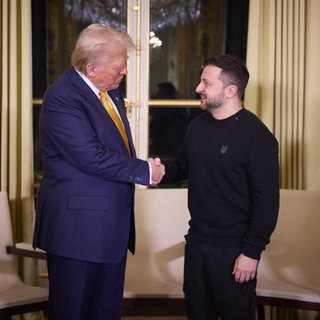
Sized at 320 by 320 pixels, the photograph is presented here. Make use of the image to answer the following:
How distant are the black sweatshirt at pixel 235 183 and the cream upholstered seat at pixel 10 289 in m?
0.93

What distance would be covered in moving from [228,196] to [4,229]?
4.76 feet

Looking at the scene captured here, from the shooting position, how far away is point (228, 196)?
7.04 feet

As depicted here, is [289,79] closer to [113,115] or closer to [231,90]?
[231,90]

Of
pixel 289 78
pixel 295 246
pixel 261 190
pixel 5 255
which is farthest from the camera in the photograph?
pixel 289 78

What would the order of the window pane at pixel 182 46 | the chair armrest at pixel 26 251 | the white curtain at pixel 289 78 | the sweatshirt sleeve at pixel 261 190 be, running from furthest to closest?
the window pane at pixel 182 46, the white curtain at pixel 289 78, the chair armrest at pixel 26 251, the sweatshirt sleeve at pixel 261 190

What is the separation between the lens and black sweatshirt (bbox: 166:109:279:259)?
2.08 m

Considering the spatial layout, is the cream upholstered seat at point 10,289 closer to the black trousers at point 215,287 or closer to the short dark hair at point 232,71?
the black trousers at point 215,287

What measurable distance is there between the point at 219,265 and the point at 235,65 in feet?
2.62

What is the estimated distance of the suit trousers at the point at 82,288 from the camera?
2.20m

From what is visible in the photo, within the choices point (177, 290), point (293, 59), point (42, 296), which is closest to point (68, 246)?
point (42, 296)

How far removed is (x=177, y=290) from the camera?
284 centimetres

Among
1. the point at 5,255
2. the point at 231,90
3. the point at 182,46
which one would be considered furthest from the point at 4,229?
the point at 182,46

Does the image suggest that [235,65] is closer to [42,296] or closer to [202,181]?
[202,181]

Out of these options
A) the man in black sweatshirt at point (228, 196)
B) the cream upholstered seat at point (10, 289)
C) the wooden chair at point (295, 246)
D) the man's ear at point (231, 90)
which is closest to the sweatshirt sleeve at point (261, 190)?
Result: the man in black sweatshirt at point (228, 196)
